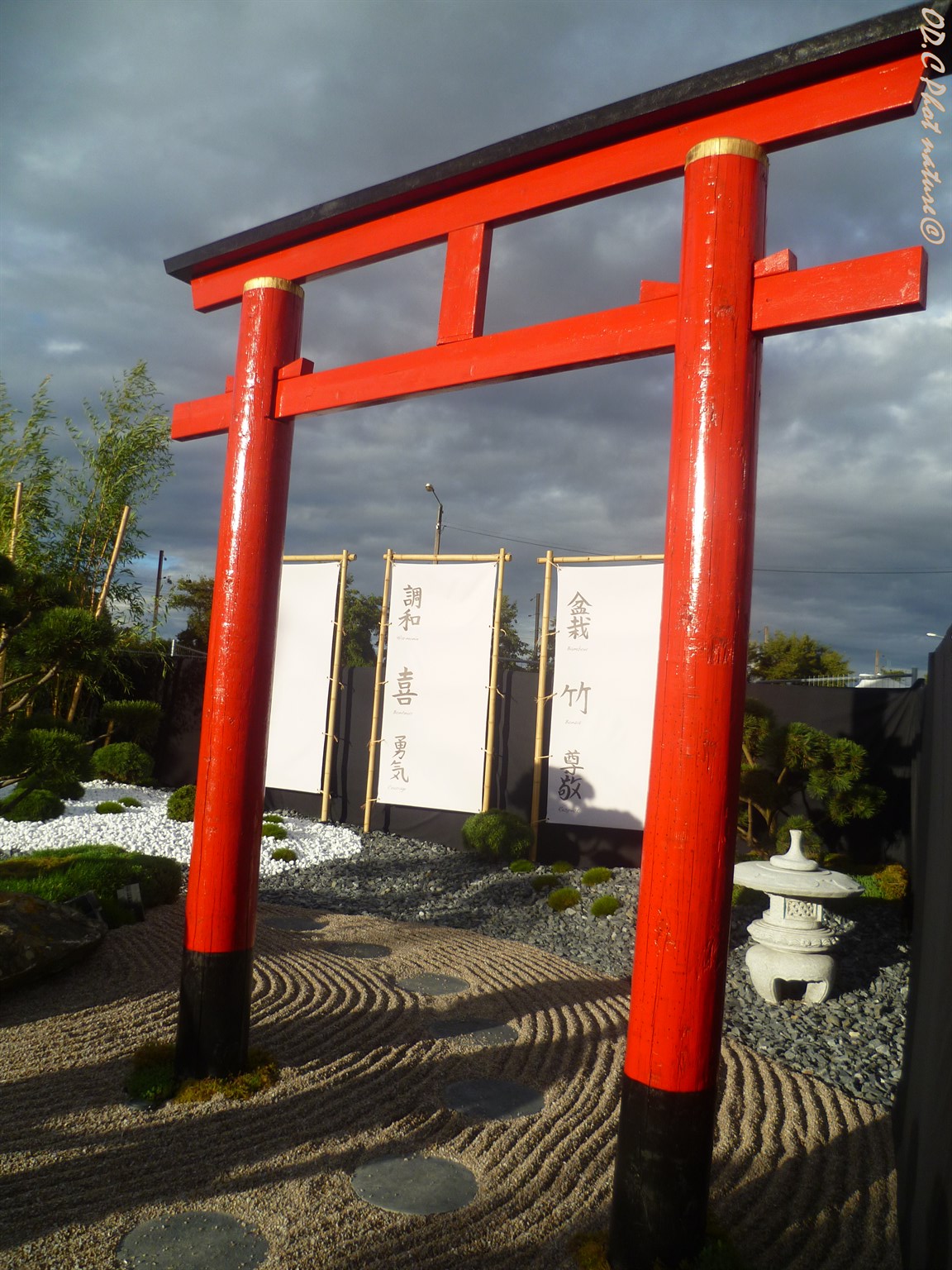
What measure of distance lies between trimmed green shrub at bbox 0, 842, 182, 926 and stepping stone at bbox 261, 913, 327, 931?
0.66 metres

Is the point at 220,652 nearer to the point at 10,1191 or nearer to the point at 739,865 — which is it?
the point at 10,1191

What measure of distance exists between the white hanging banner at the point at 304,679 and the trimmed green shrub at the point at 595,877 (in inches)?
119

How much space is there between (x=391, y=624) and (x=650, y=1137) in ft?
20.8

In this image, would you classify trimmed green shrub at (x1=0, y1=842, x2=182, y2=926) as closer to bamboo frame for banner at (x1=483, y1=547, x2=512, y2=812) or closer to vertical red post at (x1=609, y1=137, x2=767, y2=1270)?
bamboo frame for banner at (x1=483, y1=547, x2=512, y2=812)

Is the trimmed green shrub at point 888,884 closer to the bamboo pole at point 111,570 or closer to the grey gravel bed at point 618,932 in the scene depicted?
the grey gravel bed at point 618,932

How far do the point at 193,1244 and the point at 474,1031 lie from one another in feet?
5.51

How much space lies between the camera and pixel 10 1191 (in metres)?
2.12

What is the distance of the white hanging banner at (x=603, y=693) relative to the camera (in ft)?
22.3

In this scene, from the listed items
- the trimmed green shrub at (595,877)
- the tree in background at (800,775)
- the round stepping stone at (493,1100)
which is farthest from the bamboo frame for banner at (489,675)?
the round stepping stone at (493,1100)

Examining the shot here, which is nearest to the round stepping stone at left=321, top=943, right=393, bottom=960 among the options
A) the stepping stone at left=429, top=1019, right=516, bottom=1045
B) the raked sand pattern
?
the raked sand pattern

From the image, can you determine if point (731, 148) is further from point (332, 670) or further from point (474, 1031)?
Answer: point (332, 670)

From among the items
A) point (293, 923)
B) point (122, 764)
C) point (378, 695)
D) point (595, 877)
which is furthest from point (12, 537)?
point (595, 877)

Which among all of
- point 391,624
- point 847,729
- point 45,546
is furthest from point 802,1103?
point 45,546

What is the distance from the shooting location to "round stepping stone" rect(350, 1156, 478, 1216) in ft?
7.06
